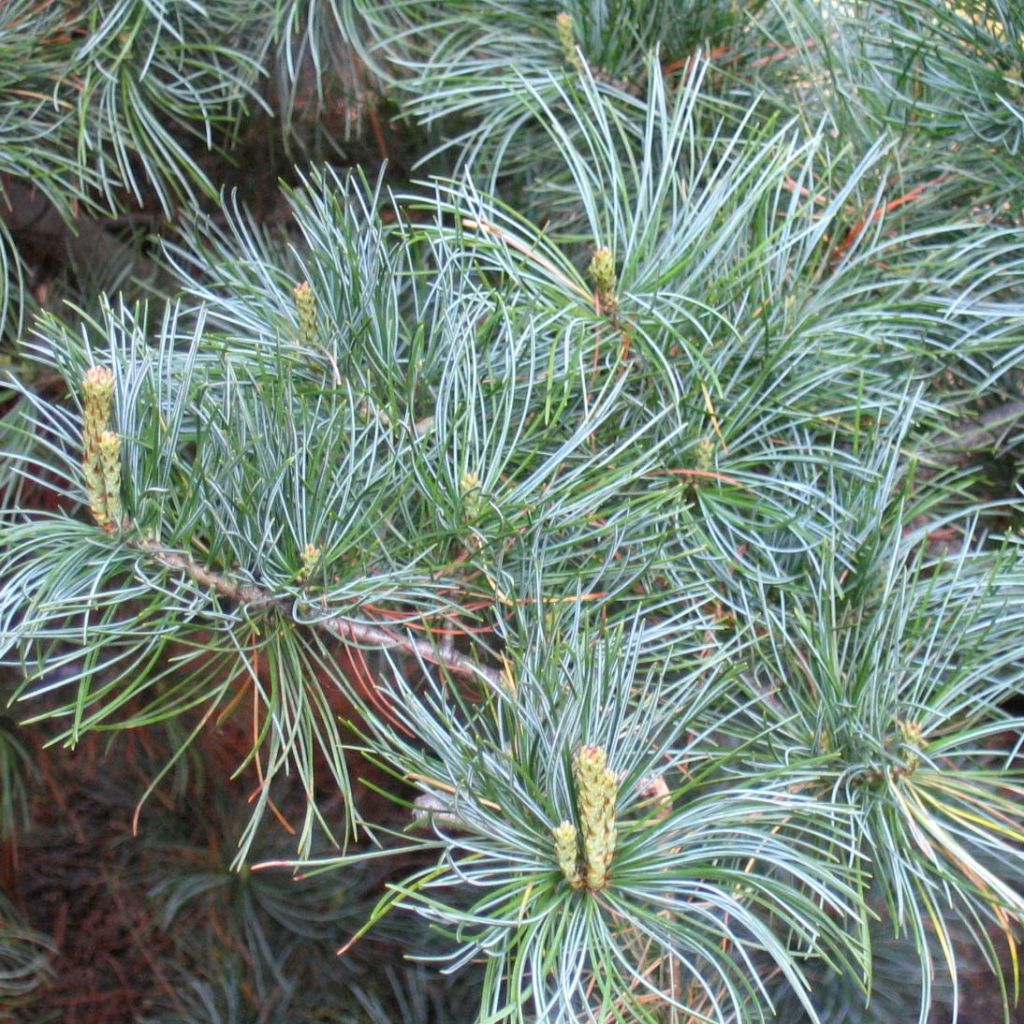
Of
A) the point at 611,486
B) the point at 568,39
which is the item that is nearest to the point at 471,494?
the point at 611,486

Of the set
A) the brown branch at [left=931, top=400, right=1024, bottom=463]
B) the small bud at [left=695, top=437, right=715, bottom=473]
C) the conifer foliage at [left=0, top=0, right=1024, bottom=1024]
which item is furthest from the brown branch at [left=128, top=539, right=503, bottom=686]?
the brown branch at [left=931, top=400, right=1024, bottom=463]

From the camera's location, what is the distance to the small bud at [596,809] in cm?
30

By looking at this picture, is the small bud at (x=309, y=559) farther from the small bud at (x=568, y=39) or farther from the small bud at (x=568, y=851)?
the small bud at (x=568, y=39)

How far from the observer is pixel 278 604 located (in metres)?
0.37

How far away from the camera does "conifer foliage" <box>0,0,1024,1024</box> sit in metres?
0.34

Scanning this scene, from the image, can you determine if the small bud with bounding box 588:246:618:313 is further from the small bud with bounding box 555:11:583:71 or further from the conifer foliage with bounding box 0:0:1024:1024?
the small bud with bounding box 555:11:583:71

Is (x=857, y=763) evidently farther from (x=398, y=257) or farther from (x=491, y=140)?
(x=491, y=140)

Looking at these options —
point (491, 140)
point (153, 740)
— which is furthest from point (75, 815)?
point (491, 140)

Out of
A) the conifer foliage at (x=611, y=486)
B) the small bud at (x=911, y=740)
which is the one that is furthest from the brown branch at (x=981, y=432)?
the small bud at (x=911, y=740)

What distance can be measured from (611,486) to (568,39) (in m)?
0.25

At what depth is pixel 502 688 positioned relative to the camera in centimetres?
34

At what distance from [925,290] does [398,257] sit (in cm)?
21

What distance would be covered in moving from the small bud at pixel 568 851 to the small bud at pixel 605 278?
0.19 m

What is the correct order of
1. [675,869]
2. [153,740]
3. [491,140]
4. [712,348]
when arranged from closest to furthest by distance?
[675,869] → [712,348] → [491,140] → [153,740]
